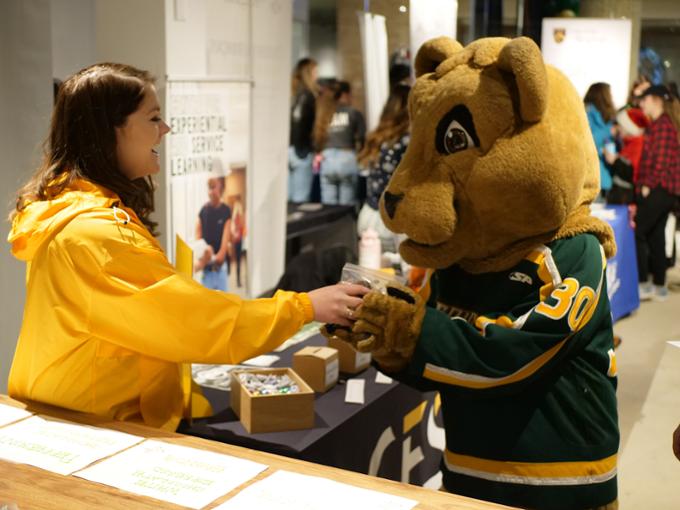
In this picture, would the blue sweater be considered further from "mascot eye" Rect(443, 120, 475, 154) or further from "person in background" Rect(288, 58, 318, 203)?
"mascot eye" Rect(443, 120, 475, 154)

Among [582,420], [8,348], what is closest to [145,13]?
[8,348]

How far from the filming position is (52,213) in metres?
1.92

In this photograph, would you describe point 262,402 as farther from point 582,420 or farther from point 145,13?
point 145,13

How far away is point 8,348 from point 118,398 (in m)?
1.40

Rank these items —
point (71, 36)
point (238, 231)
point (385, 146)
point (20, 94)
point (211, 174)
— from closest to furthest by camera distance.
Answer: point (20, 94) → point (71, 36) → point (211, 174) → point (238, 231) → point (385, 146)

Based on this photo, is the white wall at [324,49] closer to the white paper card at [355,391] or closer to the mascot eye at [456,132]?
the white paper card at [355,391]

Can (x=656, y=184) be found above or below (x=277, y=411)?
above

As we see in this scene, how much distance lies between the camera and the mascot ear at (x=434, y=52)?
85.5 inches

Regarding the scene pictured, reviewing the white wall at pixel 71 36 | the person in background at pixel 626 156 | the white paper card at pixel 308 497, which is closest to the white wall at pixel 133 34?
the white wall at pixel 71 36

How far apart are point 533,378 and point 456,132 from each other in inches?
24.0

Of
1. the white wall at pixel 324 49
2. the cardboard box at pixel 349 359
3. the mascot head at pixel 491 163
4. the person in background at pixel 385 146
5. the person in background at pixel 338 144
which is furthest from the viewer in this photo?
the person in background at pixel 338 144

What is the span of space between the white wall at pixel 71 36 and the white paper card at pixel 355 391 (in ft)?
5.18

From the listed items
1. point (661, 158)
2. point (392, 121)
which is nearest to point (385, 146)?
point (392, 121)

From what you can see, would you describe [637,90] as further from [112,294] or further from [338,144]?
[112,294]
